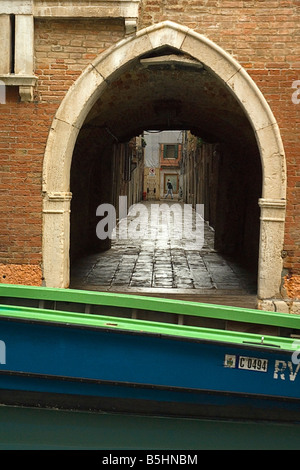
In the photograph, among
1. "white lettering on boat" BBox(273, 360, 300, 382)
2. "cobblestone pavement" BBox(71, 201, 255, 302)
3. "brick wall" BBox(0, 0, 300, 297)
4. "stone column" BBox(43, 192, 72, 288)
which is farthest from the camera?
"cobblestone pavement" BBox(71, 201, 255, 302)

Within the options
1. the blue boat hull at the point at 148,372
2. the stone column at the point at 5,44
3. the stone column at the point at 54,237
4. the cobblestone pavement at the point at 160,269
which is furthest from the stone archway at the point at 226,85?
the blue boat hull at the point at 148,372

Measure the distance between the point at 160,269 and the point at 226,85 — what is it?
12.9ft

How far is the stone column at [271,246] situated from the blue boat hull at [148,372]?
2036 millimetres

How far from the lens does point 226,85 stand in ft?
20.6

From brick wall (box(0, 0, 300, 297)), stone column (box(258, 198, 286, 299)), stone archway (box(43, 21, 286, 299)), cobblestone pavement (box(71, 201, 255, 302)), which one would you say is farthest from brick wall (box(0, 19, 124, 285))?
stone column (box(258, 198, 286, 299))

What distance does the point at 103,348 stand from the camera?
172 inches

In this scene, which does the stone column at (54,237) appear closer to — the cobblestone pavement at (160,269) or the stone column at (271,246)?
the cobblestone pavement at (160,269)

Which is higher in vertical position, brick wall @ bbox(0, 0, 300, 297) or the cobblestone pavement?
brick wall @ bbox(0, 0, 300, 297)

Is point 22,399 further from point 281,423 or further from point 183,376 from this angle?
point 281,423

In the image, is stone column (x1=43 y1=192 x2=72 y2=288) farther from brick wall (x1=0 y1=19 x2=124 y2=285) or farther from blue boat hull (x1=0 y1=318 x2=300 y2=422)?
blue boat hull (x1=0 y1=318 x2=300 y2=422)

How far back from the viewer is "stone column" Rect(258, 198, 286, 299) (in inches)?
246

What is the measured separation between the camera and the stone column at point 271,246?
6.25m

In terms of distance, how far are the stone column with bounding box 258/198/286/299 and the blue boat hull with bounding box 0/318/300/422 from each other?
204 centimetres
